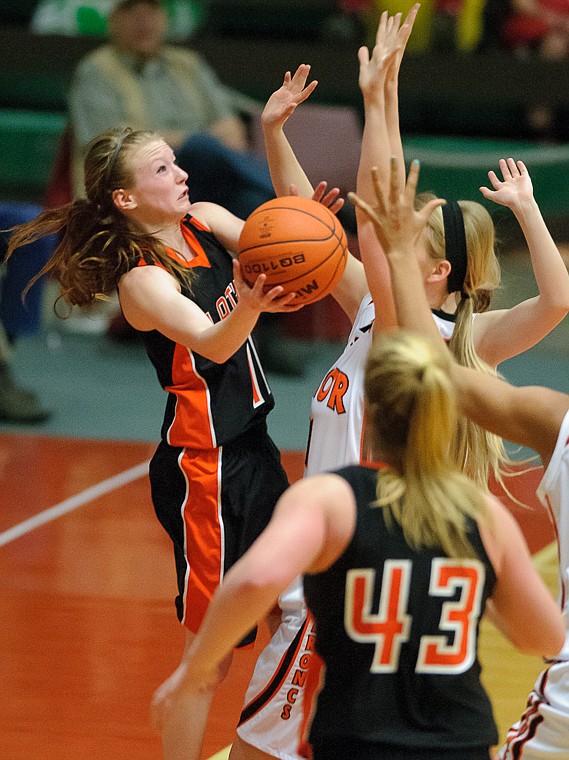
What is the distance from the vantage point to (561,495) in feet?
9.28

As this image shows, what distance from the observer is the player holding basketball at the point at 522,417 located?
9.00 ft

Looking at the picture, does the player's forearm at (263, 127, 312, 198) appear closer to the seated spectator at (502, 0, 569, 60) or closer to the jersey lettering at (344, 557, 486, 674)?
the jersey lettering at (344, 557, 486, 674)

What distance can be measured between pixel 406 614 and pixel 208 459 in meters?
1.36

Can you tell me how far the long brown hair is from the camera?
12.0 ft

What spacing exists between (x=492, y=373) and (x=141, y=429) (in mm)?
4730

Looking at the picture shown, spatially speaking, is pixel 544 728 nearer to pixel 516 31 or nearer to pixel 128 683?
pixel 128 683

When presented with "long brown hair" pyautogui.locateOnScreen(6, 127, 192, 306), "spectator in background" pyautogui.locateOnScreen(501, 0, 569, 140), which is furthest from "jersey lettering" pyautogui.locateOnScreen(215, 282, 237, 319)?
"spectator in background" pyautogui.locateOnScreen(501, 0, 569, 140)

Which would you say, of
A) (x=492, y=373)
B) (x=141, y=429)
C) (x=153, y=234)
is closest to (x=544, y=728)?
(x=492, y=373)

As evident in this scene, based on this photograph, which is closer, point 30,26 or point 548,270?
point 548,270

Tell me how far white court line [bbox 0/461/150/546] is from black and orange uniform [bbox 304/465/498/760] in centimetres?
390

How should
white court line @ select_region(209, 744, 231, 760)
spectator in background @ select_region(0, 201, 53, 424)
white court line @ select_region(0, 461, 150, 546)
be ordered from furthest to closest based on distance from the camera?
spectator in background @ select_region(0, 201, 53, 424) < white court line @ select_region(0, 461, 150, 546) < white court line @ select_region(209, 744, 231, 760)

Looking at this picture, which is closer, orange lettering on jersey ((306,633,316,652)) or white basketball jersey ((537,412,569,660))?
white basketball jersey ((537,412,569,660))

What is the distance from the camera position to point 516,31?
12188 millimetres

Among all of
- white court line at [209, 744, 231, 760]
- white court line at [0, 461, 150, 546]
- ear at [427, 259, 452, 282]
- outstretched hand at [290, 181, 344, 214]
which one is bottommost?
white court line at [0, 461, 150, 546]
